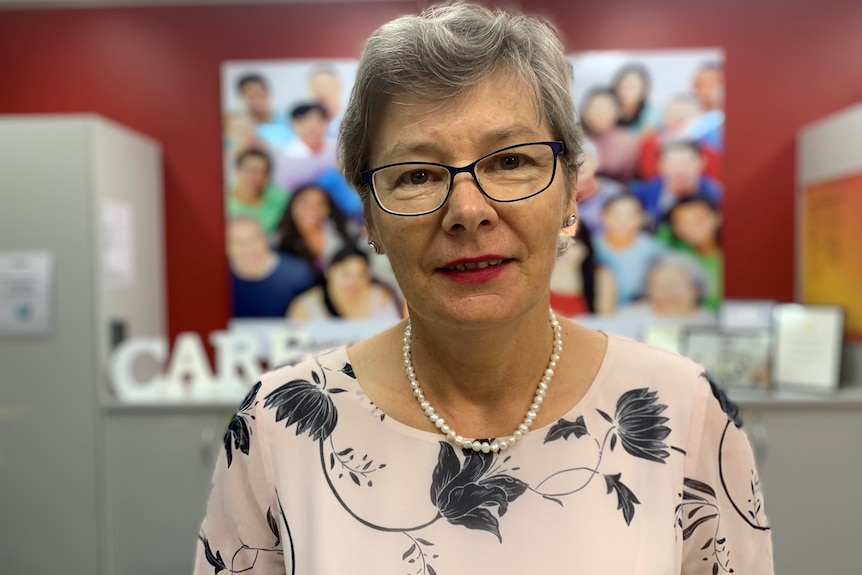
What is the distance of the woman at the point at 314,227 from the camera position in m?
3.39

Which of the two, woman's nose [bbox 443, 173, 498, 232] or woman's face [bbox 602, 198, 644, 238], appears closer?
woman's nose [bbox 443, 173, 498, 232]

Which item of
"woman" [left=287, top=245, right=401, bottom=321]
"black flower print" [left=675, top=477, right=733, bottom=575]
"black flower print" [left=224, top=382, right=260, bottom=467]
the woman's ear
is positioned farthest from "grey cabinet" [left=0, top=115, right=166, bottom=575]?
"black flower print" [left=675, top=477, right=733, bottom=575]

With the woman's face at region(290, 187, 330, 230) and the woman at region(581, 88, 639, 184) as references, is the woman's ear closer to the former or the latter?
the woman at region(581, 88, 639, 184)

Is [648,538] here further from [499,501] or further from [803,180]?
[803,180]

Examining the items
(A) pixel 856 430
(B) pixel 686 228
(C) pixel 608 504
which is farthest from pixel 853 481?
(C) pixel 608 504

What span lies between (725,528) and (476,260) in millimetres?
550

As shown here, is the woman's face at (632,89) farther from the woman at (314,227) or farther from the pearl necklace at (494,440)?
the pearl necklace at (494,440)

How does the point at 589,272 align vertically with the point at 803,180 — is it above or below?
below

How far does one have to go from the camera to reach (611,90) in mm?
3275

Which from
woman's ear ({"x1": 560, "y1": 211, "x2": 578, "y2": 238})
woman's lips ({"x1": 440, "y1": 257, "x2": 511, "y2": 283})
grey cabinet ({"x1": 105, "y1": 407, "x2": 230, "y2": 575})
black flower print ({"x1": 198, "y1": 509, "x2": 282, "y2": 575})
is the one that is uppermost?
woman's ear ({"x1": 560, "y1": 211, "x2": 578, "y2": 238})

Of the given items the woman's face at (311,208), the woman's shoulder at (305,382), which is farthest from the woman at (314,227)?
the woman's shoulder at (305,382)

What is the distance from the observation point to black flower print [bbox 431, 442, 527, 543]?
96 centimetres

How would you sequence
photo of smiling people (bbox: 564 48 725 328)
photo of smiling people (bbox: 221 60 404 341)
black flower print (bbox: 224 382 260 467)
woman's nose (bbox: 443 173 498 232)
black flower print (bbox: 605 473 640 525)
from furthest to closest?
photo of smiling people (bbox: 221 60 404 341), photo of smiling people (bbox: 564 48 725 328), black flower print (bbox: 224 382 260 467), black flower print (bbox: 605 473 640 525), woman's nose (bbox: 443 173 498 232)

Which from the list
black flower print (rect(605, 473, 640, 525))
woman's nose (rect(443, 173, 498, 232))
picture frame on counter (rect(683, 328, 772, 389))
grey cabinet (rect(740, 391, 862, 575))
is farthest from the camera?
picture frame on counter (rect(683, 328, 772, 389))
